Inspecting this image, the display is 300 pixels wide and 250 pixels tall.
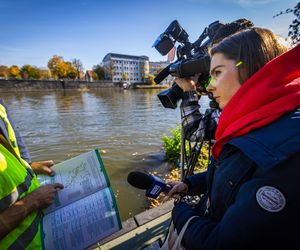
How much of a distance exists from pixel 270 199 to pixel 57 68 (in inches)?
2981

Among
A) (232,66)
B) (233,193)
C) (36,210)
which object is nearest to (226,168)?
(233,193)

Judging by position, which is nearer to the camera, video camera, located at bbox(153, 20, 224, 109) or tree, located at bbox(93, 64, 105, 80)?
video camera, located at bbox(153, 20, 224, 109)

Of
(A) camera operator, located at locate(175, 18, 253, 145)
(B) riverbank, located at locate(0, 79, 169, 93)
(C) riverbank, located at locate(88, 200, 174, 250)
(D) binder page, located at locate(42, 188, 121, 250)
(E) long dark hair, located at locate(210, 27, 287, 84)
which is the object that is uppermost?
(E) long dark hair, located at locate(210, 27, 287, 84)

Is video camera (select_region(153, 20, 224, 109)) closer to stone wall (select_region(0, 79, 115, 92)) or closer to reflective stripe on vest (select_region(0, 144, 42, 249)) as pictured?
reflective stripe on vest (select_region(0, 144, 42, 249))

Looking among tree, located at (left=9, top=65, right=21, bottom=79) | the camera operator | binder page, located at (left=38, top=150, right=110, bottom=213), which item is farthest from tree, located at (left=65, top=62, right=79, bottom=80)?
binder page, located at (left=38, top=150, right=110, bottom=213)

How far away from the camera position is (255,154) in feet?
2.30

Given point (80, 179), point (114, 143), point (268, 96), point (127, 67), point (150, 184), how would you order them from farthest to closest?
point (127, 67) < point (114, 143) < point (80, 179) < point (150, 184) < point (268, 96)

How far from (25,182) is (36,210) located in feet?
0.59

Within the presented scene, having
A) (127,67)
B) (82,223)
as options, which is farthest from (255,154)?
(127,67)

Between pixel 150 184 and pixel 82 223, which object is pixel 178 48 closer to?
pixel 150 184

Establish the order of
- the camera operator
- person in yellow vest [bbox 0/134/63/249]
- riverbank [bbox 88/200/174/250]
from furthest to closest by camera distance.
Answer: riverbank [bbox 88/200/174/250] < the camera operator < person in yellow vest [bbox 0/134/63/249]

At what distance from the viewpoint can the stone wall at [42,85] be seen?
43.5 m

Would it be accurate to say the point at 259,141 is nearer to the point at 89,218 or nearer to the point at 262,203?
the point at 262,203

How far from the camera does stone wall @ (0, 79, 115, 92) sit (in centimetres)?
4347
